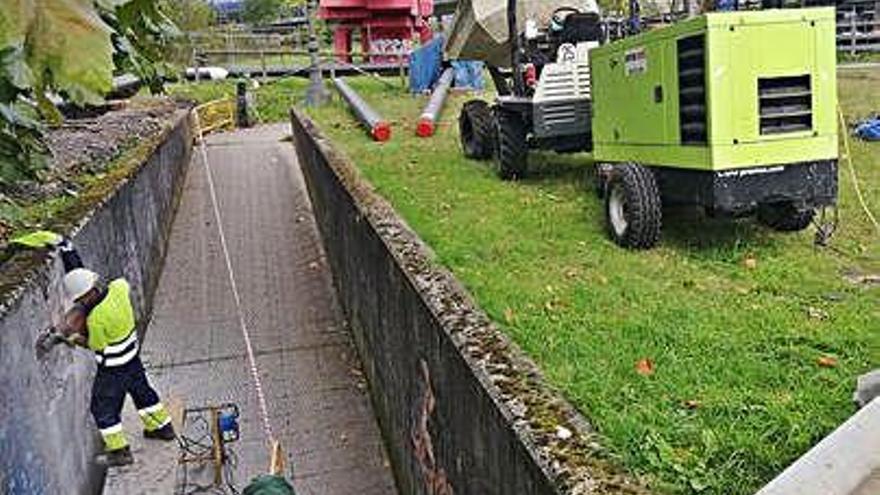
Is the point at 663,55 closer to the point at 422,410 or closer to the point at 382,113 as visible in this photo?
the point at 422,410

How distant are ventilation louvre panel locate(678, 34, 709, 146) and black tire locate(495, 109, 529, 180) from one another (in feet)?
13.3

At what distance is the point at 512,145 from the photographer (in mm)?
11242

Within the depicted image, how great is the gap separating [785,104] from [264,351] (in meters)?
6.27

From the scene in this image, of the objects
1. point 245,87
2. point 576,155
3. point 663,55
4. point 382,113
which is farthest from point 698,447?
point 245,87

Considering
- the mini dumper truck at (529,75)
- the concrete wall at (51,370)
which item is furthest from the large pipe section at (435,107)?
the concrete wall at (51,370)

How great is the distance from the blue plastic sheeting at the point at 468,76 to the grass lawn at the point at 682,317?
14.5m

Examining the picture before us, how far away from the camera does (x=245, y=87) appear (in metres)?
30.5

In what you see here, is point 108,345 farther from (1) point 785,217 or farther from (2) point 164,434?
(1) point 785,217

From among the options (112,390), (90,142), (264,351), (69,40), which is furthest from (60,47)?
(90,142)

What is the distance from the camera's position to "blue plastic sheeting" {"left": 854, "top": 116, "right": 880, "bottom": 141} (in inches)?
490

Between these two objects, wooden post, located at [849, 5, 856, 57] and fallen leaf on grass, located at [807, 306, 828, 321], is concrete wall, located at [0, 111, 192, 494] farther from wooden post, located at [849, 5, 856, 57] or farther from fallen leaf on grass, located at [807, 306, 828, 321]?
wooden post, located at [849, 5, 856, 57]

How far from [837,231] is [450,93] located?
16.3 meters

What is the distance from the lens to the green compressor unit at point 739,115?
6828 mm

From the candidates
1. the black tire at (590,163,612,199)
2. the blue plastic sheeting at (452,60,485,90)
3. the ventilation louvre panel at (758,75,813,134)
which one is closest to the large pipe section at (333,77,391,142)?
the blue plastic sheeting at (452,60,485,90)
